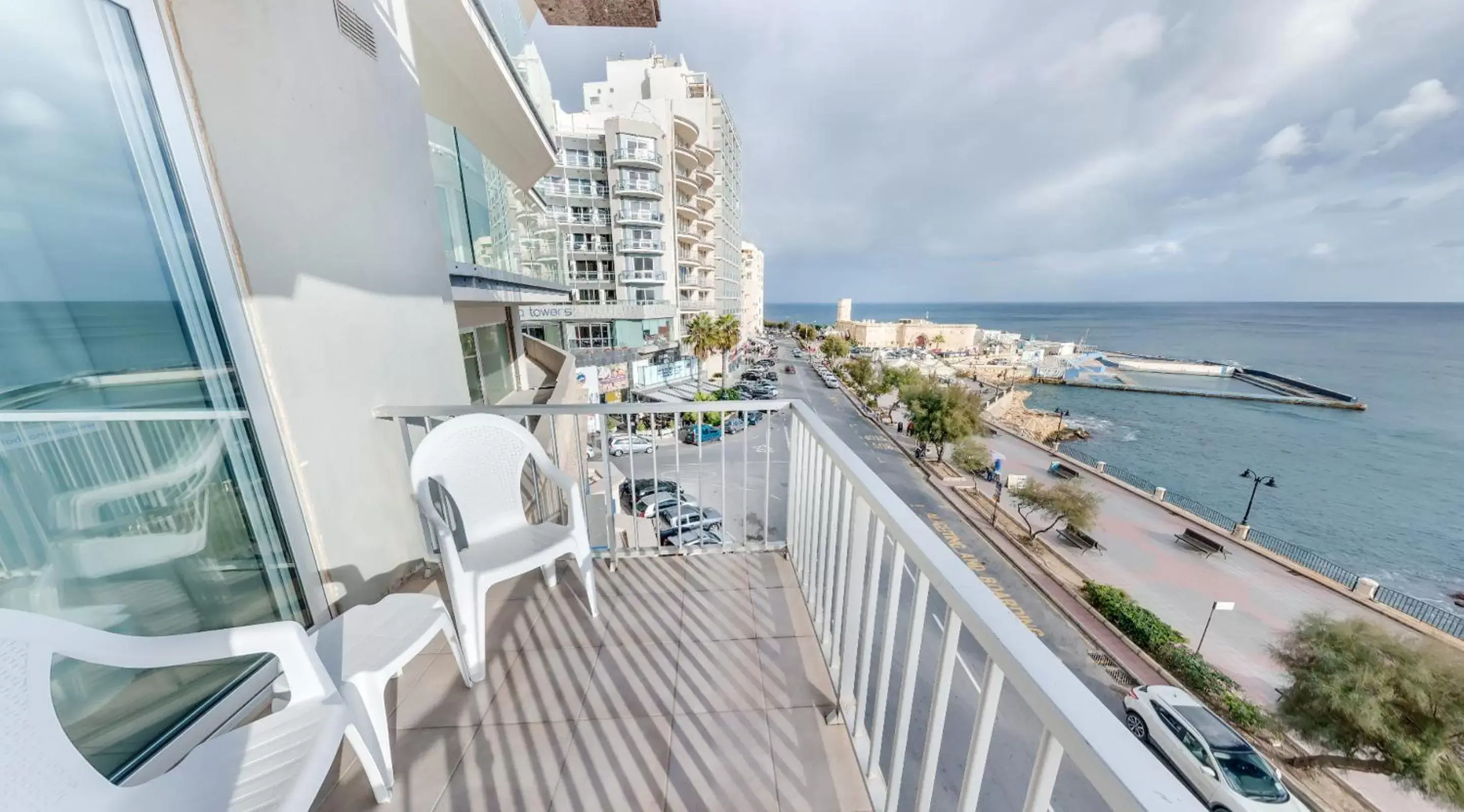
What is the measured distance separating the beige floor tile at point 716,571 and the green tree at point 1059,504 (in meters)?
14.0

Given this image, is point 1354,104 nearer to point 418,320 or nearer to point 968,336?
A: point 968,336

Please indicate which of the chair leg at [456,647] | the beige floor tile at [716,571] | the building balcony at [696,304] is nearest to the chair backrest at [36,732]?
the chair leg at [456,647]

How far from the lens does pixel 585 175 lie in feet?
69.9

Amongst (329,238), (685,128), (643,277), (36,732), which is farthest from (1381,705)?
(685,128)

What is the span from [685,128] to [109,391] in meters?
25.4

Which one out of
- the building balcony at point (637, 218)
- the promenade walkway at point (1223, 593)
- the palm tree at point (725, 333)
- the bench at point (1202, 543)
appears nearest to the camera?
the promenade walkway at point (1223, 593)

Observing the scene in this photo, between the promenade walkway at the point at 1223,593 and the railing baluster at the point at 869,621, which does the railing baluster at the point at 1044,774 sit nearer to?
the railing baluster at the point at 869,621

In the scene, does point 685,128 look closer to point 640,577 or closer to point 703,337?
point 703,337

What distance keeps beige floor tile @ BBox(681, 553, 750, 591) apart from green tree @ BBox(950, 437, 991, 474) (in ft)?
53.7

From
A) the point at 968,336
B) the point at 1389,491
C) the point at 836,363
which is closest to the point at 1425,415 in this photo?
the point at 1389,491

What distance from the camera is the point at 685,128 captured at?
22.8 m

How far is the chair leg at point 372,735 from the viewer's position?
136 centimetres

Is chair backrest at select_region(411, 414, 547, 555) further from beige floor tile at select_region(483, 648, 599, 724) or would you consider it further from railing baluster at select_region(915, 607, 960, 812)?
railing baluster at select_region(915, 607, 960, 812)

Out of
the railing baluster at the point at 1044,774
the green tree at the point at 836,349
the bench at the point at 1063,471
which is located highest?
the railing baluster at the point at 1044,774
